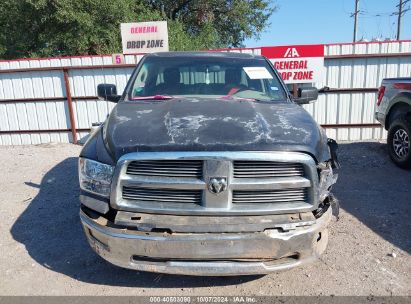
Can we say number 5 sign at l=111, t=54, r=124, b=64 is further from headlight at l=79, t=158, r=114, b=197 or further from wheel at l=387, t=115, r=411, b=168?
headlight at l=79, t=158, r=114, b=197

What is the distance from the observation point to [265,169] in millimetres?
2434

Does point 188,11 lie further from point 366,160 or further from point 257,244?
point 257,244

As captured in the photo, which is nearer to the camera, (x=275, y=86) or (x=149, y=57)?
(x=275, y=86)

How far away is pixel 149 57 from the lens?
4289 mm

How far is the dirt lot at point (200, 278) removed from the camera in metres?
2.87

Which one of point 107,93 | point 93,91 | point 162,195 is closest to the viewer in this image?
point 162,195

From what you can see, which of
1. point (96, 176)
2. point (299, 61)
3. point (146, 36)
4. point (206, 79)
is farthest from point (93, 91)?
point (96, 176)

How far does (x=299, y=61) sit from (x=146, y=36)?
14.2 feet

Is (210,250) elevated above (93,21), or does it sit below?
below

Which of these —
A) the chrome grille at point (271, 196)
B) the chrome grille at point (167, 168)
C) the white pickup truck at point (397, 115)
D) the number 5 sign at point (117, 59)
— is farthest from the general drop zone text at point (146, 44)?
the chrome grille at point (271, 196)

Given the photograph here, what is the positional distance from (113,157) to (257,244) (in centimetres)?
120

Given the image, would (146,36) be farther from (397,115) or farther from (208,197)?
(208,197)

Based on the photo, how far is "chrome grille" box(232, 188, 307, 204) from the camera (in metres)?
2.46

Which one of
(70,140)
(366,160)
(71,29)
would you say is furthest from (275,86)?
(71,29)
